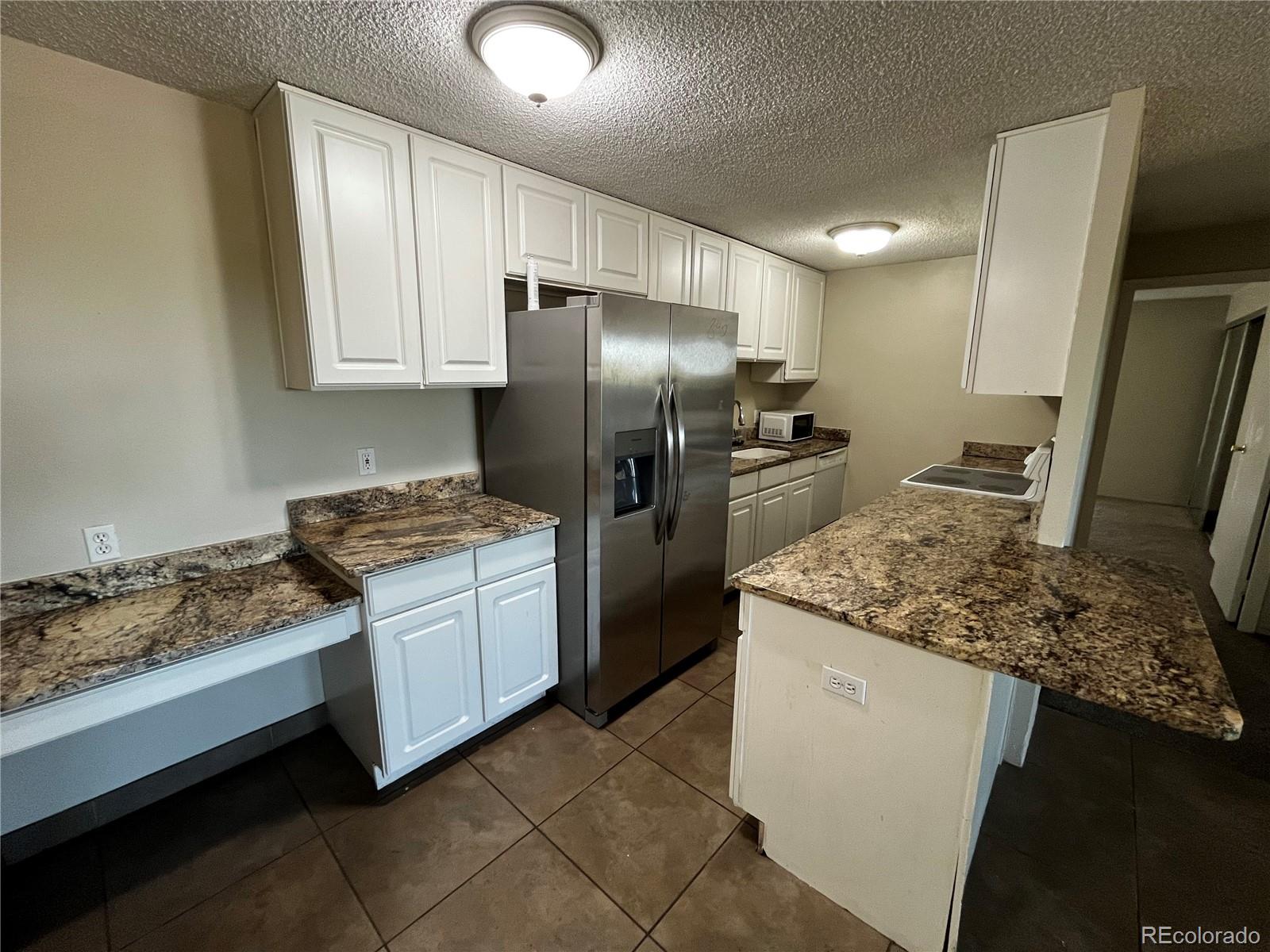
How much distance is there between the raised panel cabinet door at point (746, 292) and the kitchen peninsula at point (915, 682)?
203 centimetres

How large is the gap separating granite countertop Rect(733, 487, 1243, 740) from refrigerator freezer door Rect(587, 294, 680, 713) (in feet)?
2.24

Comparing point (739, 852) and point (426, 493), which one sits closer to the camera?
point (739, 852)

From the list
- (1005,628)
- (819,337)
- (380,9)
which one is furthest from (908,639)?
(819,337)

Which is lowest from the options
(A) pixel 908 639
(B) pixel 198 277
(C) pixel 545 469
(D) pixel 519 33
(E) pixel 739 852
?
(E) pixel 739 852

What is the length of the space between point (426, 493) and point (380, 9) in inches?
63.3

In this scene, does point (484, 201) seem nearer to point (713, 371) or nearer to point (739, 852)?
point (713, 371)

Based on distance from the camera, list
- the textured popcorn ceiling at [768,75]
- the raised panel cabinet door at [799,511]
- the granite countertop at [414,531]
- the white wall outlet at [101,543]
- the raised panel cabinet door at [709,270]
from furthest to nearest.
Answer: the raised panel cabinet door at [799,511]
the raised panel cabinet door at [709,270]
the granite countertop at [414,531]
the white wall outlet at [101,543]
the textured popcorn ceiling at [768,75]

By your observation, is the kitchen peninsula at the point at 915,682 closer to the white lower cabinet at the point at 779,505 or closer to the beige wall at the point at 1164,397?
the white lower cabinet at the point at 779,505

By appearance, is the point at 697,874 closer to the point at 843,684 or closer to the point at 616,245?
the point at 843,684

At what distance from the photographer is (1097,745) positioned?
6.72 ft

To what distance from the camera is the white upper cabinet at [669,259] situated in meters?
2.59

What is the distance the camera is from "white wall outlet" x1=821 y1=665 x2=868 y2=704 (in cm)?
125

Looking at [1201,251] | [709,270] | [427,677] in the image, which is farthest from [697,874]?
[1201,251]

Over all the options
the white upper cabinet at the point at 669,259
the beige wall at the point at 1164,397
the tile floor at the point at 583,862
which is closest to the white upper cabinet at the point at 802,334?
the white upper cabinet at the point at 669,259
